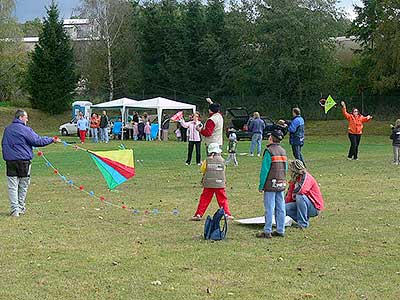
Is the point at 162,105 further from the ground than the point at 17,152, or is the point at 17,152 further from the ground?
the point at 162,105

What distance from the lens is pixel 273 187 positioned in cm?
1006

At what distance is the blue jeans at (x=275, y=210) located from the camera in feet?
33.2

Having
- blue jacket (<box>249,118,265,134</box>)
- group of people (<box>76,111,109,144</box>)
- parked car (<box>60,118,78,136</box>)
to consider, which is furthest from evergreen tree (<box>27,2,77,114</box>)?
blue jacket (<box>249,118,265,134</box>)

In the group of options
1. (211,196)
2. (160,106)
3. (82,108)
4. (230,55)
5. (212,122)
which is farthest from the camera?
(230,55)

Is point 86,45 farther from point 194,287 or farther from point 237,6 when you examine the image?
point 194,287

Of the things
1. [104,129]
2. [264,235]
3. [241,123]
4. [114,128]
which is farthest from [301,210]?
[241,123]

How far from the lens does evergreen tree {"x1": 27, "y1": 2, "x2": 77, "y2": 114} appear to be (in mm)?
58500

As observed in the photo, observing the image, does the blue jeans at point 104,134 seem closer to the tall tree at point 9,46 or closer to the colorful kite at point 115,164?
the tall tree at point 9,46

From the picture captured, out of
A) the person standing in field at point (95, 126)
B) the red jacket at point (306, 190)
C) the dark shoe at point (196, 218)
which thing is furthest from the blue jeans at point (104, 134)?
the red jacket at point (306, 190)

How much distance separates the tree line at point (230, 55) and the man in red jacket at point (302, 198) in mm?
36495

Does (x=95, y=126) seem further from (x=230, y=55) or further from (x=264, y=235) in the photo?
(x=264, y=235)

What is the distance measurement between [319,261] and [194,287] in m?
2.00

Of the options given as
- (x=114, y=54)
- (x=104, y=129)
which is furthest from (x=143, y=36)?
(x=104, y=129)

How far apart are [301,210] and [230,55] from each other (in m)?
46.9
